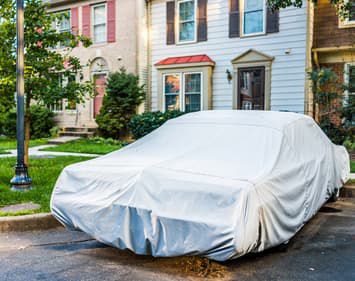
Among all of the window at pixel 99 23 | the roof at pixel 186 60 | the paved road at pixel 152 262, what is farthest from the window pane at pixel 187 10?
the paved road at pixel 152 262

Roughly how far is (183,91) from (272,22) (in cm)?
428

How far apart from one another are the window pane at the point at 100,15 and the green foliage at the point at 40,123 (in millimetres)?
4770

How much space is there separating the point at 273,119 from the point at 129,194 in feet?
7.43

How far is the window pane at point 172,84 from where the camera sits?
16.4 meters

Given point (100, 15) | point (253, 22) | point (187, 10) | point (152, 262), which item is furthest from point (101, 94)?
point (152, 262)

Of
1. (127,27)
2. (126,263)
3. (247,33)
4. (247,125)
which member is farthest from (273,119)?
(127,27)

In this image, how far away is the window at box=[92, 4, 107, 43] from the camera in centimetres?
1800

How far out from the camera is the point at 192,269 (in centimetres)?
394

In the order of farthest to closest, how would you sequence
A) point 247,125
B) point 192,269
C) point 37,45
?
point 37,45 < point 247,125 < point 192,269

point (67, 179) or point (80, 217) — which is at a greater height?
point (67, 179)

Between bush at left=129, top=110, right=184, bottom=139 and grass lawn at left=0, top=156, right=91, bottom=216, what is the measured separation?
4209 millimetres

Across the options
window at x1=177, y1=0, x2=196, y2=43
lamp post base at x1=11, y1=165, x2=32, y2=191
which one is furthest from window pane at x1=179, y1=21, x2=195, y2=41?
lamp post base at x1=11, y1=165, x2=32, y2=191

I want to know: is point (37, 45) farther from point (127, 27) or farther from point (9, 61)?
point (127, 27)

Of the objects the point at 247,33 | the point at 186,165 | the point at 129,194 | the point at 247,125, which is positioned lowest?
the point at 129,194
